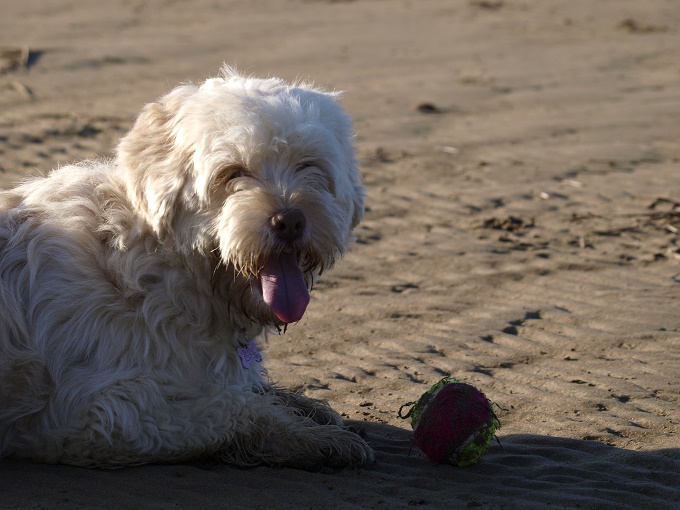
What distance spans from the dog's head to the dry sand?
0.94 meters

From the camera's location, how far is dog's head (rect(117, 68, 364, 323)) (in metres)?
4.34

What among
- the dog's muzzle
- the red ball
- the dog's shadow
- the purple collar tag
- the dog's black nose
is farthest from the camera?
the purple collar tag

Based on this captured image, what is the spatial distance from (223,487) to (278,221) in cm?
114

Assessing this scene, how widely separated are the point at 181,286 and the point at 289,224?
621 millimetres

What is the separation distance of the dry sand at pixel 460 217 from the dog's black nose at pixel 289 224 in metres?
1.06

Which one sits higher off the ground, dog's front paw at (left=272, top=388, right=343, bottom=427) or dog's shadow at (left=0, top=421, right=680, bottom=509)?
dog's front paw at (left=272, top=388, right=343, bottom=427)

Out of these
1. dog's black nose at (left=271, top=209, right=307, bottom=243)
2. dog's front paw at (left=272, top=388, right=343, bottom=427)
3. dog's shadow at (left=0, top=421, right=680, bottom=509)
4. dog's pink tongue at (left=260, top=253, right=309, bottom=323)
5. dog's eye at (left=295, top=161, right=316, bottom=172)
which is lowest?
dog's shadow at (left=0, top=421, right=680, bottom=509)

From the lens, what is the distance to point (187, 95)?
471 cm

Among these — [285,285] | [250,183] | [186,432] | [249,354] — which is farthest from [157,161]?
[186,432]

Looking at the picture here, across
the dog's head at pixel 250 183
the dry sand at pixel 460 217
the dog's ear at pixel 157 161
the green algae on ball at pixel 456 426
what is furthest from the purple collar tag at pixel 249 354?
the green algae on ball at pixel 456 426

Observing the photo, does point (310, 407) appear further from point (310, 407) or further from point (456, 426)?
point (456, 426)

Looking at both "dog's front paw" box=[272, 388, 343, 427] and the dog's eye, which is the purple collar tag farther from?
the dog's eye

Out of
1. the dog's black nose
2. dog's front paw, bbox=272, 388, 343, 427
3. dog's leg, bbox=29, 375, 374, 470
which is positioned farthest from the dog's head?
dog's front paw, bbox=272, 388, 343, 427

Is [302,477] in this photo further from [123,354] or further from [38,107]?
[38,107]
